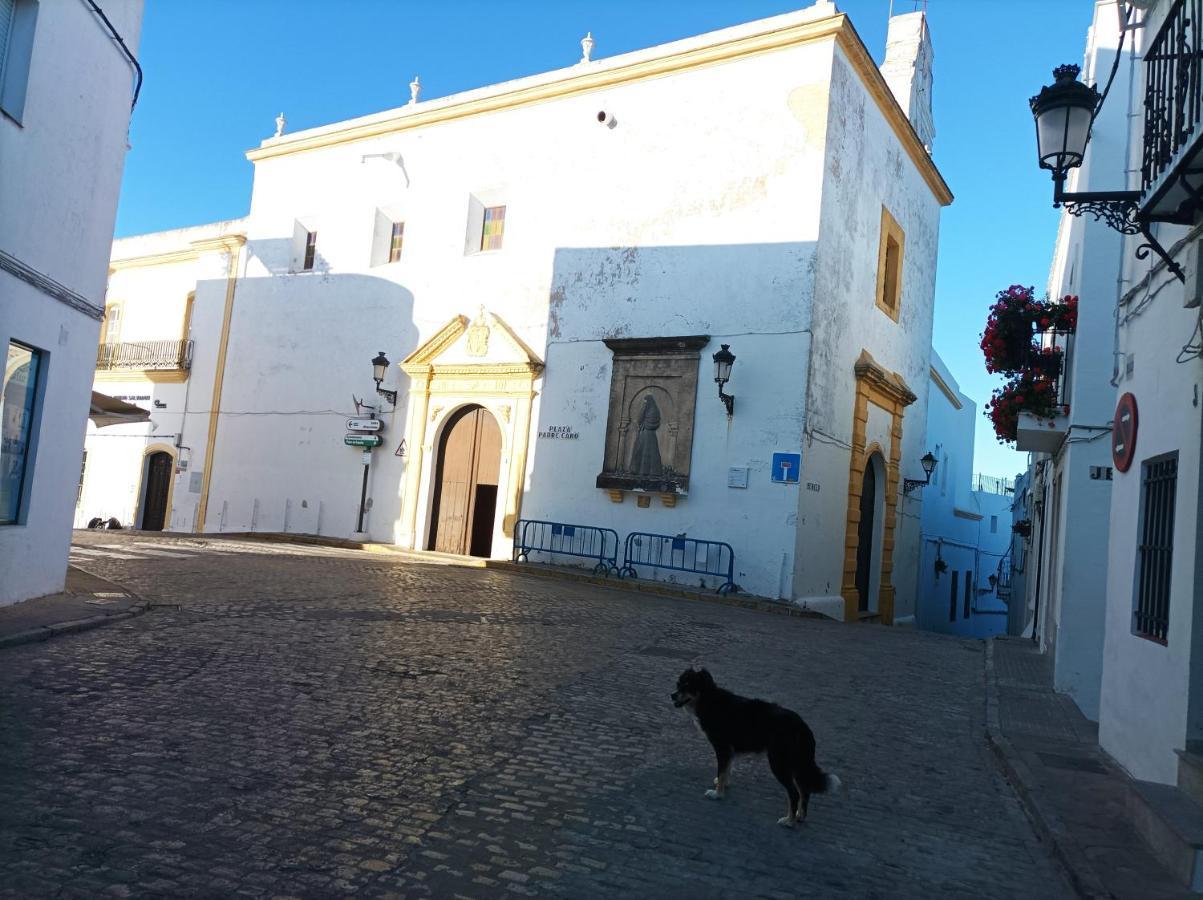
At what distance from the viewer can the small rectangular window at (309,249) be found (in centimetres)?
2246

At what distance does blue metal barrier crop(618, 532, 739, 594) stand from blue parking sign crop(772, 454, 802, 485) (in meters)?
1.42

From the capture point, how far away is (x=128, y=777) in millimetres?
4227

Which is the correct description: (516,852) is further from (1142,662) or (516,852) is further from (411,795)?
(1142,662)

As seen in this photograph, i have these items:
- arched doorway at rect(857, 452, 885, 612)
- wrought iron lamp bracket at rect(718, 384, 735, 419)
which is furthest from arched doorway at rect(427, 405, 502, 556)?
arched doorway at rect(857, 452, 885, 612)

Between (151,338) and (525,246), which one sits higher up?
(525,246)

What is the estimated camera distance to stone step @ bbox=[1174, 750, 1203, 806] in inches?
169

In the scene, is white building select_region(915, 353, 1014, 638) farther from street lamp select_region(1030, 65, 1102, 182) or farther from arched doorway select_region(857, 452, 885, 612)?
street lamp select_region(1030, 65, 1102, 182)

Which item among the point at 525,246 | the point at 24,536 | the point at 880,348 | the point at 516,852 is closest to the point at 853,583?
the point at 880,348

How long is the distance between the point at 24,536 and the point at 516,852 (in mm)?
7022

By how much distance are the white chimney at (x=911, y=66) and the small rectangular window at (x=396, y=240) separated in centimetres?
1164

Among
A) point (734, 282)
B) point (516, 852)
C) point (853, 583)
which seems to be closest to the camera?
point (516, 852)

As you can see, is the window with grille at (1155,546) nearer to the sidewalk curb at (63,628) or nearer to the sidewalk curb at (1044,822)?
the sidewalk curb at (1044,822)

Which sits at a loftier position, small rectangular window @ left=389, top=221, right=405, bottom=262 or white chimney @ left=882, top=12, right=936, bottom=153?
white chimney @ left=882, top=12, right=936, bottom=153

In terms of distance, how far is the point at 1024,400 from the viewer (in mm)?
10031
